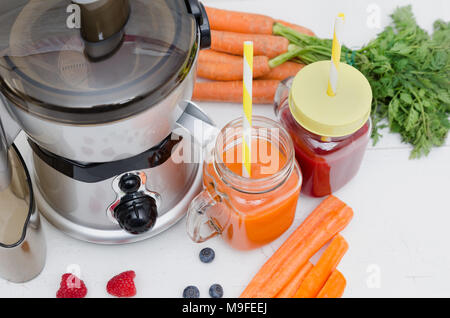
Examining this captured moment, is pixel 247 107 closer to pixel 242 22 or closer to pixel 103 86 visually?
pixel 103 86

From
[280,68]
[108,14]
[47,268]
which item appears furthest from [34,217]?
[280,68]

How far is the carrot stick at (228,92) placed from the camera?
1243 millimetres

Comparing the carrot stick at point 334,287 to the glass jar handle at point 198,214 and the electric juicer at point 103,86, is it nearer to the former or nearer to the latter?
the glass jar handle at point 198,214

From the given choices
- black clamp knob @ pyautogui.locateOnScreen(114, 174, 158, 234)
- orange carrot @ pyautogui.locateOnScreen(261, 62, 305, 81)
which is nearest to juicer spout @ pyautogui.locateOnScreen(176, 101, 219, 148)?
black clamp knob @ pyautogui.locateOnScreen(114, 174, 158, 234)

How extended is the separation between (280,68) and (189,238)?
1.53 feet

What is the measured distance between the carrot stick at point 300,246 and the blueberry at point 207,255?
0.29 feet

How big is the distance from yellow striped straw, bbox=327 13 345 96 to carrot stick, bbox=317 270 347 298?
13.0 inches

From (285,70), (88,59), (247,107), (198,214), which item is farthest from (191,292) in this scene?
(285,70)

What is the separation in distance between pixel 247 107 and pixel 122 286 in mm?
394

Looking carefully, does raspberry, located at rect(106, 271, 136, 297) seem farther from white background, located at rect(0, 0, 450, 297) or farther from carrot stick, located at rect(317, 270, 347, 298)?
carrot stick, located at rect(317, 270, 347, 298)

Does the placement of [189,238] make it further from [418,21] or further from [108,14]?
[418,21]

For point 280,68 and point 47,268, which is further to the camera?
point 280,68

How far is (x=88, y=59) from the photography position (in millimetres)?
779

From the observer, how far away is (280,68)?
1302 mm
